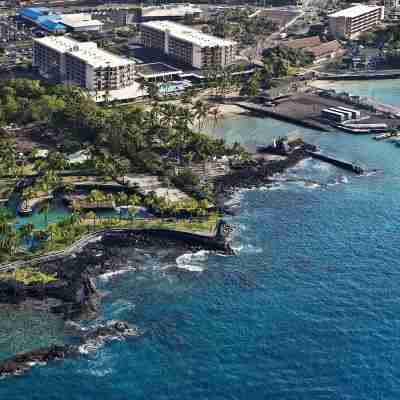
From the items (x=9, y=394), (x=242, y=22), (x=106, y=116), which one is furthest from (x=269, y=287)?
(x=242, y=22)

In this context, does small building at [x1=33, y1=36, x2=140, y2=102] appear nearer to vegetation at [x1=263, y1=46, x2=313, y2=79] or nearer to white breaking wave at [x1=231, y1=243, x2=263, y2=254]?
vegetation at [x1=263, y1=46, x2=313, y2=79]

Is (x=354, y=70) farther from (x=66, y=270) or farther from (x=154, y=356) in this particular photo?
(x=154, y=356)

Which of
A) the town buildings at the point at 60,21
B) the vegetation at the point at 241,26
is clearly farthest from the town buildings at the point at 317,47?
the town buildings at the point at 60,21

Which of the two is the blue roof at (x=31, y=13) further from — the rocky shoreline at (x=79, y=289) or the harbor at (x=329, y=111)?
the rocky shoreline at (x=79, y=289)

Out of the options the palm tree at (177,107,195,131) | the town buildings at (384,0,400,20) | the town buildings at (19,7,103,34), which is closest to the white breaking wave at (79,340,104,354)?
the palm tree at (177,107,195,131)

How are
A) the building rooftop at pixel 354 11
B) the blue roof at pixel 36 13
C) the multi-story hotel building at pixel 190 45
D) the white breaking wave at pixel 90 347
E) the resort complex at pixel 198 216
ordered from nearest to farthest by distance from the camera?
1. the resort complex at pixel 198 216
2. the white breaking wave at pixel 90 347
3. the multi-story hotel building at pixel 190 45
4. the building rooftop at pixel 354 11
5. the blue roof at pixel 36 13

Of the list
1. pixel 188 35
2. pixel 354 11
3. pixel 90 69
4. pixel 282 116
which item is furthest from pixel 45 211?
pixel 354 11
